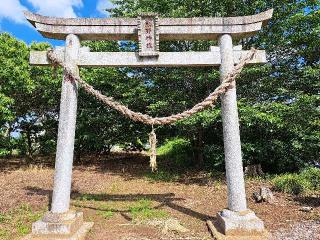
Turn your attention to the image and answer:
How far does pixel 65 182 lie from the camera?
6.24 meters

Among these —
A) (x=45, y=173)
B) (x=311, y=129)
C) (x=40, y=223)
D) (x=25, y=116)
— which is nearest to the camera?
(x=40, y=223)

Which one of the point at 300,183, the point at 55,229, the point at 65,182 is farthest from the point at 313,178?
the point at 55,229

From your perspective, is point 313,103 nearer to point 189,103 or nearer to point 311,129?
point 311,129

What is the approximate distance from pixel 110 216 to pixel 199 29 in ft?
15.6

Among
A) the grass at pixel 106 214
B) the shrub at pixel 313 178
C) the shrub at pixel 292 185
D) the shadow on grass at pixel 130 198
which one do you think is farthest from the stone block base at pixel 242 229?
the shrub at pixel 313 178

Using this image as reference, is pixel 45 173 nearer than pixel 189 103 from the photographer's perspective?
No

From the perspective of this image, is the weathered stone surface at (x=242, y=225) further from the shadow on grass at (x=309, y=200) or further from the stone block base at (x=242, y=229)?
the shadow on grass at (x=309, y=200)

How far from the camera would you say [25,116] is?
1775 cm

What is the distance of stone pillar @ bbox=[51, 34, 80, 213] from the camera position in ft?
20.3

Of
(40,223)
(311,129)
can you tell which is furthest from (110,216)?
(311,129)

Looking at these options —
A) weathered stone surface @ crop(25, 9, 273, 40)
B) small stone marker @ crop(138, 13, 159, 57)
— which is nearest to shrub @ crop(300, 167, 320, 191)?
weathered stone surface @ crop(25, 9, 273, 40)

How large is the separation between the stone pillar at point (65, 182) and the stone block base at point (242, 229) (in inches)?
106

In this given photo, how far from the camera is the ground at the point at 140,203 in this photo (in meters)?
6.38

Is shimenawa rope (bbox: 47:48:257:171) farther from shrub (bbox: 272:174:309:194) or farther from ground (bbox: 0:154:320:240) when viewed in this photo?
shrub (bbox: 272:174:309:194)
